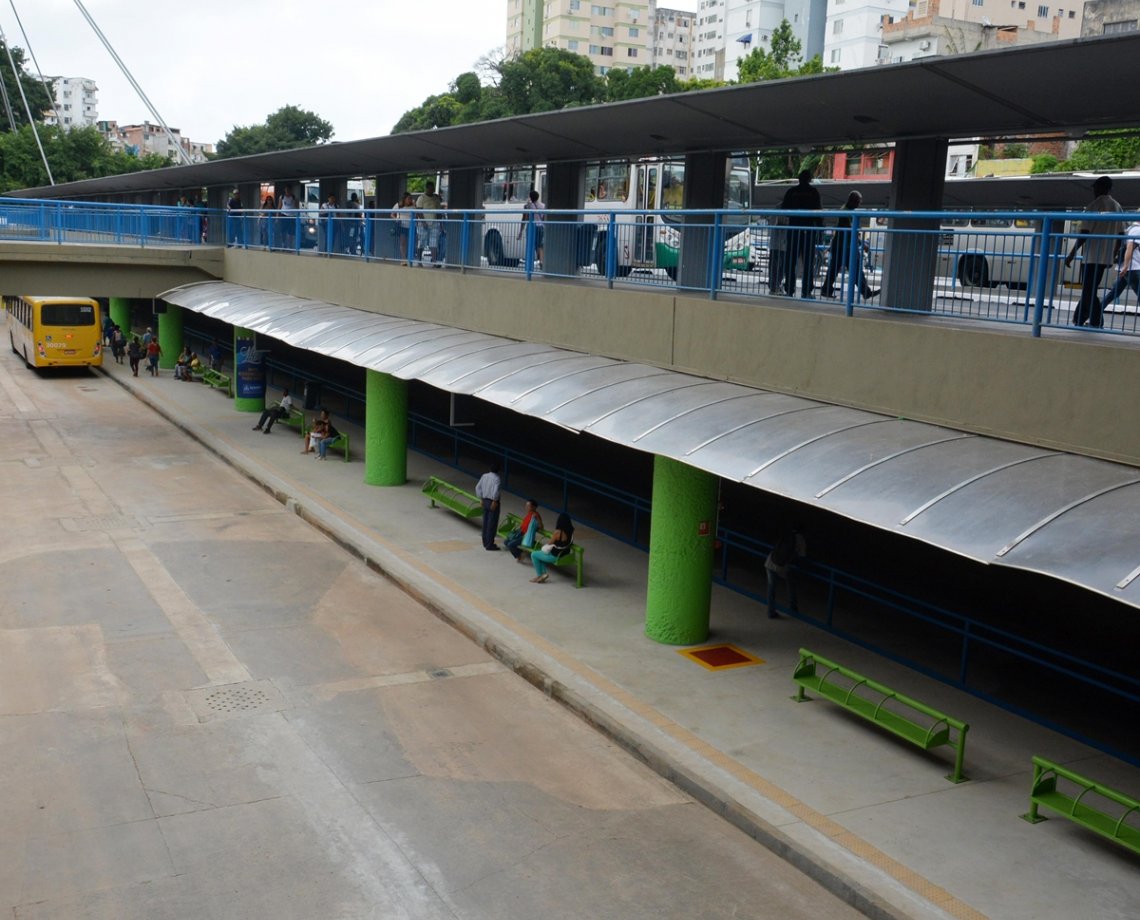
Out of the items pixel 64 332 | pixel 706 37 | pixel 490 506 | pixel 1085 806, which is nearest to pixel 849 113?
pixel 490 506

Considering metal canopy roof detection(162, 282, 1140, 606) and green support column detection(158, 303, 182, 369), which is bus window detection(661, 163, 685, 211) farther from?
green support column detection(158, 303, 182, 369)

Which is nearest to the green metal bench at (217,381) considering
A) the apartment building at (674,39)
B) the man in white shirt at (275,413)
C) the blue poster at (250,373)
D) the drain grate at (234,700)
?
the blue poster at (250,373)

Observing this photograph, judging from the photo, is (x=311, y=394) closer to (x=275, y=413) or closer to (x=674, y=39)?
(x=275, y=413)

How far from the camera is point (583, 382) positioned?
13.9 m

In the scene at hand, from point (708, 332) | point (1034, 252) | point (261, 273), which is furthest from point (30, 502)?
point (1034, 252)

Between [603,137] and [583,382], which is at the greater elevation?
[603,137]

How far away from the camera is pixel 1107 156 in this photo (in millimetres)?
44438

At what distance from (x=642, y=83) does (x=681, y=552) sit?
7638 cm

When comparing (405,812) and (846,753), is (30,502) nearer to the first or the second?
(405,812)

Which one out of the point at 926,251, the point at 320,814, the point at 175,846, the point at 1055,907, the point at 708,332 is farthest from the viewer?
the point at 708,332

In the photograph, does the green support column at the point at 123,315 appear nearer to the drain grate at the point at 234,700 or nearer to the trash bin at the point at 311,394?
the trash bin at the point at 311,394

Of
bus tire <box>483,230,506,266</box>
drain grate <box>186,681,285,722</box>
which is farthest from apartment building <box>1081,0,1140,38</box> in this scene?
drain grate <box>186,681,285,722</box>

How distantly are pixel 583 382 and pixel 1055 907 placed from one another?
7.78 meters

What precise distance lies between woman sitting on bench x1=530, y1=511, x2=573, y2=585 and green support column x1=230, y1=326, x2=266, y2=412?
17.0 meters
